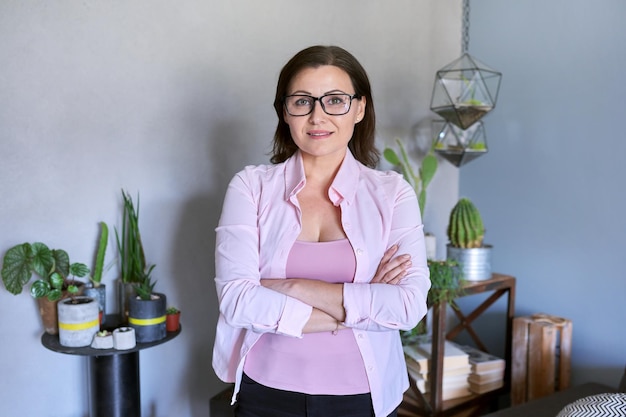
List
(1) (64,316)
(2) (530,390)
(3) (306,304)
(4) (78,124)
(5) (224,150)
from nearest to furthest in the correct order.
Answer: (3) (306,304), (1) (64,316), (4) (78,124), (5) (224,150), (2) (530,390)

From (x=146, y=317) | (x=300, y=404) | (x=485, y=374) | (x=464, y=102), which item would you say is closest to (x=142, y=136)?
(x=146, y=317)

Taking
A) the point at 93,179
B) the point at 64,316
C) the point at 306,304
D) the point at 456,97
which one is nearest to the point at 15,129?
the point at 93,179

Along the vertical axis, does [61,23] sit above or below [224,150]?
above

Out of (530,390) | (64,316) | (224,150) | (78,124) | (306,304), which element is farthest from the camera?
(530,390)

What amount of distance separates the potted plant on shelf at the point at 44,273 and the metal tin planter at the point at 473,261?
139 centimetres

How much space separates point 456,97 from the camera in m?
2.42

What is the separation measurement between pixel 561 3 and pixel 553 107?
416 millimetres

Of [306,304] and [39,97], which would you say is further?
[39,97]

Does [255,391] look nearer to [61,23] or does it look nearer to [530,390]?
[61,23]

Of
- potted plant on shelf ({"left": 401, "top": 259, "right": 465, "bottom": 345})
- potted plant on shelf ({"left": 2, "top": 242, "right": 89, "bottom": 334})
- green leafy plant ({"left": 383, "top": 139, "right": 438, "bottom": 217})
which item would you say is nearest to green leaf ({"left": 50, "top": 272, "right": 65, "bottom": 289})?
potted plant on shelf ({"left": 2, "top": 242, "right": 89, "bottom": 334})

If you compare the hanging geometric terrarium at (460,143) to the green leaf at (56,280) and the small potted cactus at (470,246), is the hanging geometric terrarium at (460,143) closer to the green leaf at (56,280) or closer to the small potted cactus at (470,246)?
the small potted cactus at (470,246)

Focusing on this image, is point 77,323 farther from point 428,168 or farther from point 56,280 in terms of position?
point 428,168

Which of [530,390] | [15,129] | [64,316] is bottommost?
[530,390]

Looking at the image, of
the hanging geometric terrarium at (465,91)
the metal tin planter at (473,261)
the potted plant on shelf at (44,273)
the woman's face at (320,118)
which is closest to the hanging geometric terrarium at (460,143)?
the hanging geometric terrarium at (465,91)
